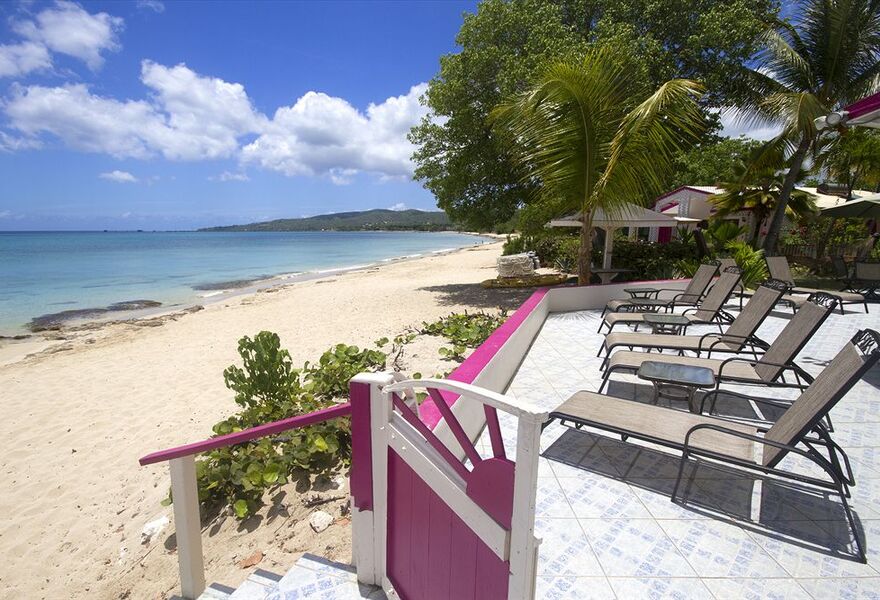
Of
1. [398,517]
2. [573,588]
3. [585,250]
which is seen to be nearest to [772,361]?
[573,588]

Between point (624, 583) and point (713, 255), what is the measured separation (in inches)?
468

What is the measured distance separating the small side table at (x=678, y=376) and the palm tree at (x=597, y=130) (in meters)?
4.41

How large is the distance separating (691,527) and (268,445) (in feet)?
10.6

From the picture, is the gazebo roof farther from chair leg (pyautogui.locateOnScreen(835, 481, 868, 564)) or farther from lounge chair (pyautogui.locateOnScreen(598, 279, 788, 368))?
chair leg (pyautogui.locateOnScreen(835, 481, 868, 564))

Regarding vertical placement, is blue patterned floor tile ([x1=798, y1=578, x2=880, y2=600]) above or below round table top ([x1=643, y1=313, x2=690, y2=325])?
below

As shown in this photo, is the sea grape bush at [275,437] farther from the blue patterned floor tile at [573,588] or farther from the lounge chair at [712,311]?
the lounge chair at [712,311]

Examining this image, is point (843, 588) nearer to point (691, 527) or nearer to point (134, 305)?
point (691, 527)

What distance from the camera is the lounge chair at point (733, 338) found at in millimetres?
4668

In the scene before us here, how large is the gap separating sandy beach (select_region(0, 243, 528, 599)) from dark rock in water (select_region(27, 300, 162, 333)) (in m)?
3.08

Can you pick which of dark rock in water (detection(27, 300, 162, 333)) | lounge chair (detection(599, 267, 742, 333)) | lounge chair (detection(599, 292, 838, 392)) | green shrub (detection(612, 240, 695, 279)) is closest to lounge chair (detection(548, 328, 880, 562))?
lounge chair (detection(599, 292, 838, 392))

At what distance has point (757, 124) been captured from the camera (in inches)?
488

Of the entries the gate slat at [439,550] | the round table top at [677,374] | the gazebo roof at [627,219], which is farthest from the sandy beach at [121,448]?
the gazebo roof at [627,219]

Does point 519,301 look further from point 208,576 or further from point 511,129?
point 208,576

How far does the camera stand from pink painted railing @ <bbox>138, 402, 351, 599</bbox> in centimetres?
212
